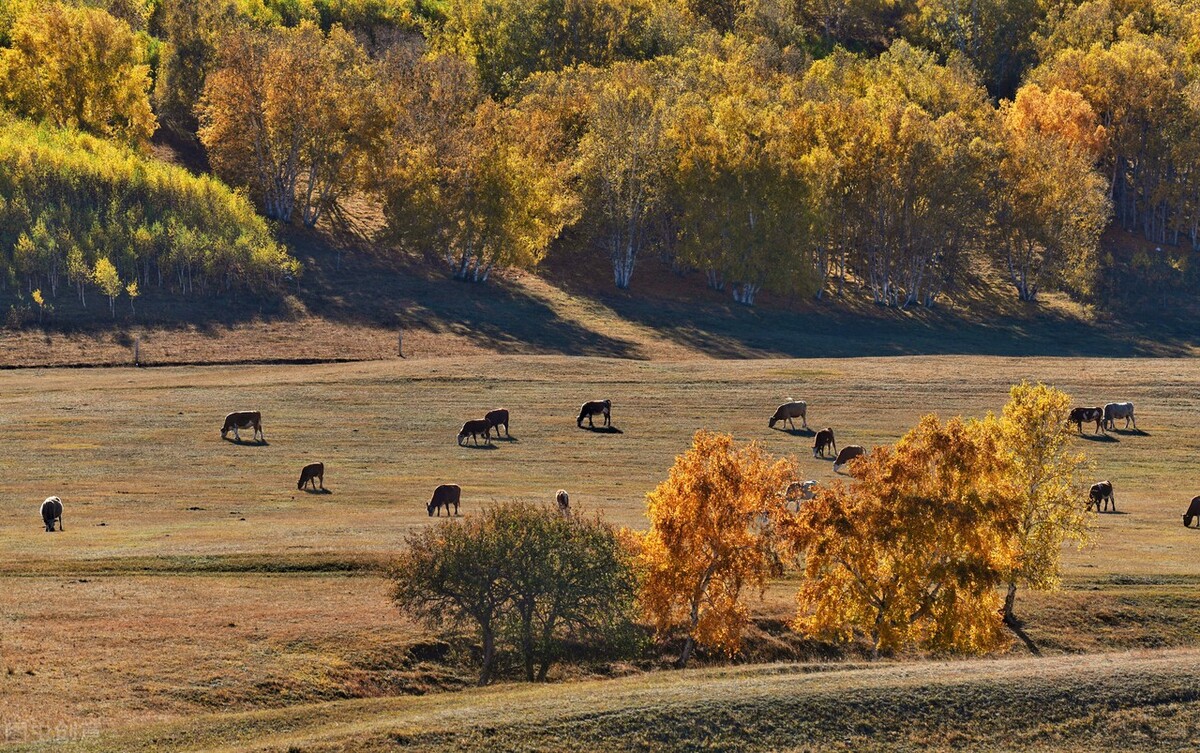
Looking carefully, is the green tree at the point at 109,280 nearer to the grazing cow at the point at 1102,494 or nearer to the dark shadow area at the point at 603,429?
the dark shadow area at the point at 603,429

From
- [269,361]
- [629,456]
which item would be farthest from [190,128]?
[629,456]

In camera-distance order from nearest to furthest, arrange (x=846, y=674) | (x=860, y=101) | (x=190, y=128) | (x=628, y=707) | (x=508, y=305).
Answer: (x=628, y=707)
(x=846, y=674)
(x=508, y=305)
(x=860, y=101)
(x=190, y=128)

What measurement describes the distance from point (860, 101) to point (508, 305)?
42766 millimetres

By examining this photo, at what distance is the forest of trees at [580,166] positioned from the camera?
11538cm

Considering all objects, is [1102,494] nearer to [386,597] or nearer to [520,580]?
[520,580]

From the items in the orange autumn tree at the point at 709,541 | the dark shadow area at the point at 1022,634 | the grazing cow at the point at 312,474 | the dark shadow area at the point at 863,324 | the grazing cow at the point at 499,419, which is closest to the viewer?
the orange autumn tree at the point at 709,541

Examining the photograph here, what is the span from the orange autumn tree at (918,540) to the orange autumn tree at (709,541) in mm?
1482

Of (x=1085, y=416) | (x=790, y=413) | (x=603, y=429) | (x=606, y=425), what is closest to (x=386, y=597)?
(x=603, y=429)

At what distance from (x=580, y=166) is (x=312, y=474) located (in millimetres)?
71483

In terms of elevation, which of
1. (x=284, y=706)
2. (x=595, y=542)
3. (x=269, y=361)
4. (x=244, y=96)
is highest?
(x=244, y=96)

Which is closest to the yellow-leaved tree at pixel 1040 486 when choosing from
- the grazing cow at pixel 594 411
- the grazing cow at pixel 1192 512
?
the grazing cow at pixel 1192 512

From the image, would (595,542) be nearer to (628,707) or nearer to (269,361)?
(628,707)

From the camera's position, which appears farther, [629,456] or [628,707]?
[629,456]

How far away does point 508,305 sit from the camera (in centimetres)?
11700
